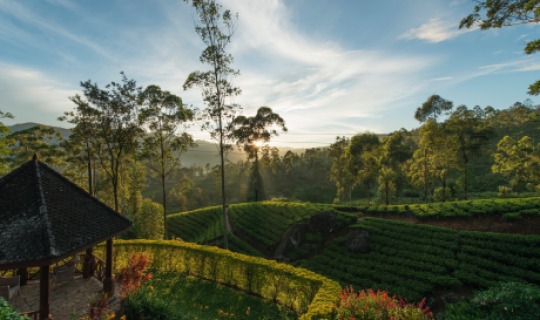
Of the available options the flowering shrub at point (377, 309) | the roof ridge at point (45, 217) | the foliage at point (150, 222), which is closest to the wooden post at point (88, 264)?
the roof ridge at point (45, 217)

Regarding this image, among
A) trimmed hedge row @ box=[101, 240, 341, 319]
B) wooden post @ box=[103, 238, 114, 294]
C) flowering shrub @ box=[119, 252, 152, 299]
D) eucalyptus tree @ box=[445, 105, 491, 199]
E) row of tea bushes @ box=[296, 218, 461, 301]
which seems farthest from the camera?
eucalyptus tree @ box=[445, 105, 491, 199]

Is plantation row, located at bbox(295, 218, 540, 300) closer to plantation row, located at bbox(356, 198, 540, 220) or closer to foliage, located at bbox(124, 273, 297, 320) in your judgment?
plantation row, located at bbox(356, 198, 540, 220)

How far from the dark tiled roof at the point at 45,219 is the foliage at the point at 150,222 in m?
22.3

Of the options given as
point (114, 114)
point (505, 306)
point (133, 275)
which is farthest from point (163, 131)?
point (505, 306)

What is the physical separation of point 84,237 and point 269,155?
102 ft

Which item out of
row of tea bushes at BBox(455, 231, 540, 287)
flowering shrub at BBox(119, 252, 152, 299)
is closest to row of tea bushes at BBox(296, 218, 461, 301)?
row of tea bushes at BBox(455, 231, 540, 287)

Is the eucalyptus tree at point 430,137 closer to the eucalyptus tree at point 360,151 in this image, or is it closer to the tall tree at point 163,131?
the eucalyptus tree at point 360,151

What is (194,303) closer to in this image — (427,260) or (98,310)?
(98,310)

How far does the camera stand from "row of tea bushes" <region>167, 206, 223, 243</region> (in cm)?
3422

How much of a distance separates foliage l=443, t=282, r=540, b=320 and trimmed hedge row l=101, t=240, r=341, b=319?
423 cm

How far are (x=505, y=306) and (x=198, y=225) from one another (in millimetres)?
36215

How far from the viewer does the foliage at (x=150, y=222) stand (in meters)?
32.6

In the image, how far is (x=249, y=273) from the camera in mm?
14570

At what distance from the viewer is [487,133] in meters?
34.4
